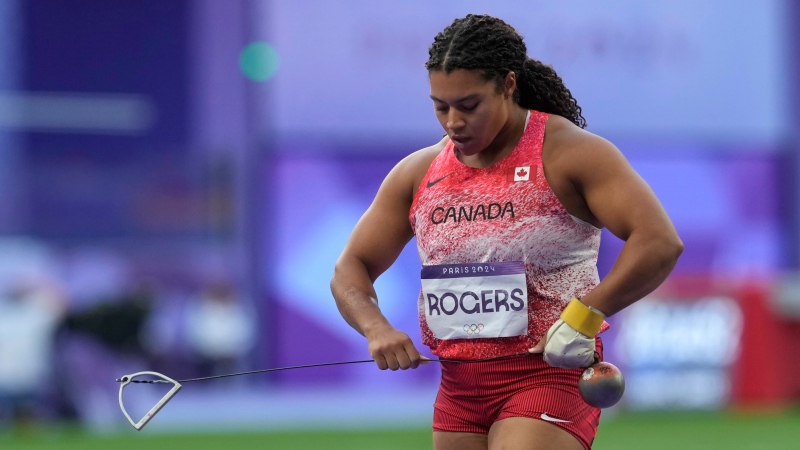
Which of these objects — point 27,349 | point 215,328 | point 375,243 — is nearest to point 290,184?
point 215,328

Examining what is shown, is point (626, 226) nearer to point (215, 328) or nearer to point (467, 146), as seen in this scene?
point (467, 146)

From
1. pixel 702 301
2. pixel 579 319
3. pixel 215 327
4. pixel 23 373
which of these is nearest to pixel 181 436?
pixel 23 373

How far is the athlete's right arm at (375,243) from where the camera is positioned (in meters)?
4.22

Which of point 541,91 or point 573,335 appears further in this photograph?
point 541,91

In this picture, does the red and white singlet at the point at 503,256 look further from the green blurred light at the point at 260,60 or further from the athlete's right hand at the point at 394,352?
the green blurred light at the point at 260,60

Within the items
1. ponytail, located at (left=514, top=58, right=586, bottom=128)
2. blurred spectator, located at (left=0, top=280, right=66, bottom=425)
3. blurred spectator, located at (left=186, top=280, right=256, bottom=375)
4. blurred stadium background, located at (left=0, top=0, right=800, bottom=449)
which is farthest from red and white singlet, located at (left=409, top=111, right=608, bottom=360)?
blurred spectator, located at (left=186, top=280, right=256, bottom=375)

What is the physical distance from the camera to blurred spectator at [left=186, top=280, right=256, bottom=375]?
18328mm

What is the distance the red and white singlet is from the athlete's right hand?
153 mm

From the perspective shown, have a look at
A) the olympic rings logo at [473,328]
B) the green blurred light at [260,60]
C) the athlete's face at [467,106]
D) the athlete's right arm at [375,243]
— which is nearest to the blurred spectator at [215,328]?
the green blurred light at [260,60]

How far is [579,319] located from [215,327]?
591 inches

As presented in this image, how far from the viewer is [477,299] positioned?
3.97 m

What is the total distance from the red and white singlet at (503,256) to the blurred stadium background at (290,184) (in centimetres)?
920

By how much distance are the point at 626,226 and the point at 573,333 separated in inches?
13.3

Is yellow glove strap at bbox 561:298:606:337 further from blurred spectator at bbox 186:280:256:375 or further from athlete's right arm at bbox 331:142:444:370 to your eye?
blurred spectator at bbox 186:280:256:375
